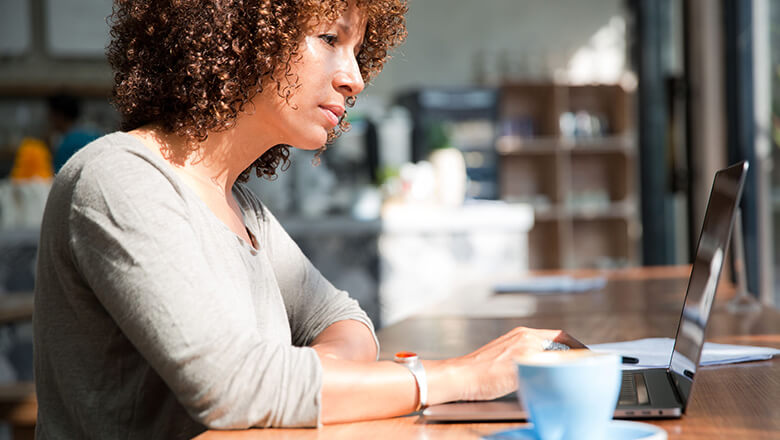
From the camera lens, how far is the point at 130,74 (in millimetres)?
1062

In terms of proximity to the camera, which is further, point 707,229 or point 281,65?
point 281,65

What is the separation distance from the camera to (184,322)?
74 centimetres

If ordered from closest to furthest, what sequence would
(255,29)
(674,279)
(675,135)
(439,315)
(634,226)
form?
1. (255,29)
2. (439,315)
3. (674,279)
4. (675,135)
5. (634,226)

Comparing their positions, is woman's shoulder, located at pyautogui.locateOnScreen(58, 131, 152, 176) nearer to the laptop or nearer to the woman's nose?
the woman's nose

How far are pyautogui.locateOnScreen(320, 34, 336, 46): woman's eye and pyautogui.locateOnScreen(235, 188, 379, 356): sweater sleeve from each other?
0.94 ft

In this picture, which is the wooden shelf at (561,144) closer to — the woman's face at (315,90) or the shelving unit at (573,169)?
the shelving unit at (573,169)

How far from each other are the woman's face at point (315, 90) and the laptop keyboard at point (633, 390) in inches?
19.3

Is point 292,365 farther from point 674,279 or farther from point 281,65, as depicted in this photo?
point 674,279

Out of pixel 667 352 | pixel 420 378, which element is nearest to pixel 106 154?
pixel 420 378

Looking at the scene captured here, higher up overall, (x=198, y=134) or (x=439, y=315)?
(x=198, y=134)

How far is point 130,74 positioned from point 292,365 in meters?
0.51

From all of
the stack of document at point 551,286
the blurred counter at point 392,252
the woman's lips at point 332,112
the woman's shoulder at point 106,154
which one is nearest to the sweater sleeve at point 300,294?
the woman's lips at point 332,112

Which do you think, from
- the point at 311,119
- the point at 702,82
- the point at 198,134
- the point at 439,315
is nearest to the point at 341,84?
the point at 311,119

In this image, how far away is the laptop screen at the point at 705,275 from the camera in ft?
2.52
